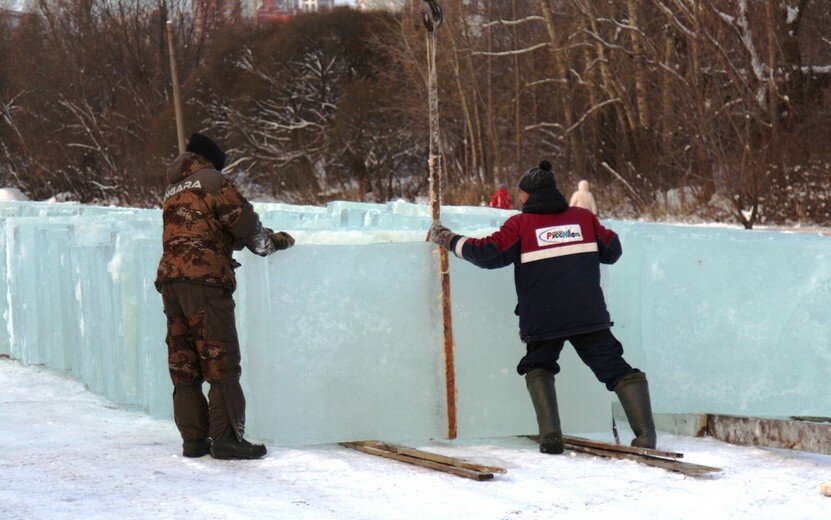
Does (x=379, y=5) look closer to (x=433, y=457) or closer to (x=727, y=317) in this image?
(x=727, y=317)

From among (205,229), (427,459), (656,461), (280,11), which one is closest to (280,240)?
(205,229)

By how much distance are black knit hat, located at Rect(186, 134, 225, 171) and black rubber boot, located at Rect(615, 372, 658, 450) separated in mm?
2124

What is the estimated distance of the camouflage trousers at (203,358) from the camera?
19.1 feet

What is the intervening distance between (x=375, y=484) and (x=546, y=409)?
1.03 metres

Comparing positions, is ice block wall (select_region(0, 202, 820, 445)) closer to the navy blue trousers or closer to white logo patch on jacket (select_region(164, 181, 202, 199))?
the navy blue trousers

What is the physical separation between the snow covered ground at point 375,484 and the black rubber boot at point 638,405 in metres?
0.25

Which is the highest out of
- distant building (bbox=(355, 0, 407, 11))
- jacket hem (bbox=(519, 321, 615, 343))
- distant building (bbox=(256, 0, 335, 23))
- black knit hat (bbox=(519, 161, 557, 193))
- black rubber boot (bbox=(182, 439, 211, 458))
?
distant building (bbox=(256, 0, 335, 23))

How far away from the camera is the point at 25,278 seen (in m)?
9.29

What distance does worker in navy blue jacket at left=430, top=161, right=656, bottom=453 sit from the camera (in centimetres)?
604

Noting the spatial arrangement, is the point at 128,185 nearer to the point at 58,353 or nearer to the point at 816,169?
the point at 816,169

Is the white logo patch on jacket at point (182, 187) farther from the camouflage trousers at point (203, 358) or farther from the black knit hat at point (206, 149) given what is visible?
the camouflage trousers at point (203, 358)

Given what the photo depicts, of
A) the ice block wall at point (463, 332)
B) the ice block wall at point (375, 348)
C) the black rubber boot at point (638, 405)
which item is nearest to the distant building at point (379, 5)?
the ice block wall at point (463, 332)

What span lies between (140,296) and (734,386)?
320 centimetres

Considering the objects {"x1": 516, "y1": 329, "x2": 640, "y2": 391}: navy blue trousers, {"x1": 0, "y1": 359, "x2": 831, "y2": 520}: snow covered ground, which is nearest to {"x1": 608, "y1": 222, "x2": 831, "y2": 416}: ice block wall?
{"x1": 0, "y1": 359, "x2": 831, "y2": 520}: snow covered ground
